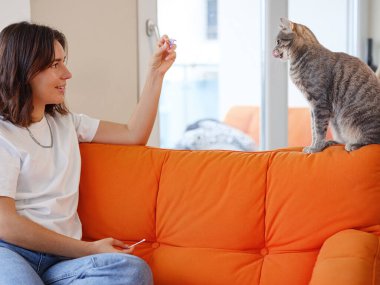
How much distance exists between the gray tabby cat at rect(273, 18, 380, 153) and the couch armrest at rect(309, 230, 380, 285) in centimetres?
31

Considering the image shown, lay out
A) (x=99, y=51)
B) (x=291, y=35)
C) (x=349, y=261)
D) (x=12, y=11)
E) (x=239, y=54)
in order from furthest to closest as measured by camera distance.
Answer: (x=239, y=54)
(x=99, y=51)
(x=12, y=11)
(x=291, y=35)
(x=349, y=261)

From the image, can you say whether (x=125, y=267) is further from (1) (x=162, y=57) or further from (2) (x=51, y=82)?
(1) (x=162, y=57)

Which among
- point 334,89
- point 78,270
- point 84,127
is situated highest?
point 334,89

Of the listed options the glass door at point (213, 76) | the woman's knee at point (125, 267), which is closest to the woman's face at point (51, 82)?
the woman's knee at point (125, 267)

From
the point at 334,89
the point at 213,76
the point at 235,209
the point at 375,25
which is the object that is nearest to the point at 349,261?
the point at 235,209

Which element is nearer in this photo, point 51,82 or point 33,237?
point 33,237

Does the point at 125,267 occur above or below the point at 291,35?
below

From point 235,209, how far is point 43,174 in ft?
1.91

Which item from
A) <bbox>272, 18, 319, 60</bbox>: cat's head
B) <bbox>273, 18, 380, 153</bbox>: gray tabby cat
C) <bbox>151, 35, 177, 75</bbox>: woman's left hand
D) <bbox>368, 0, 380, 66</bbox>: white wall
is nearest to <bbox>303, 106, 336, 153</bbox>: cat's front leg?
<bbox>273, 18, 380, 153</bbox>: gray tabby cat

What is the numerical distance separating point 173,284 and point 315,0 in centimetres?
259

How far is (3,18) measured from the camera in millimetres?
2074

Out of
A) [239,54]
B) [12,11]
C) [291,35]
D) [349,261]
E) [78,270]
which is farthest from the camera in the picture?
[239,54]

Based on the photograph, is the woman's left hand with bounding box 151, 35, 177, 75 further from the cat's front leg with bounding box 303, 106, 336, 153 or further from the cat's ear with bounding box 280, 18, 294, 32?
the cat's front leg with bounding box 303, 106, 336, 153

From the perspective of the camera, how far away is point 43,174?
5.54 ft
